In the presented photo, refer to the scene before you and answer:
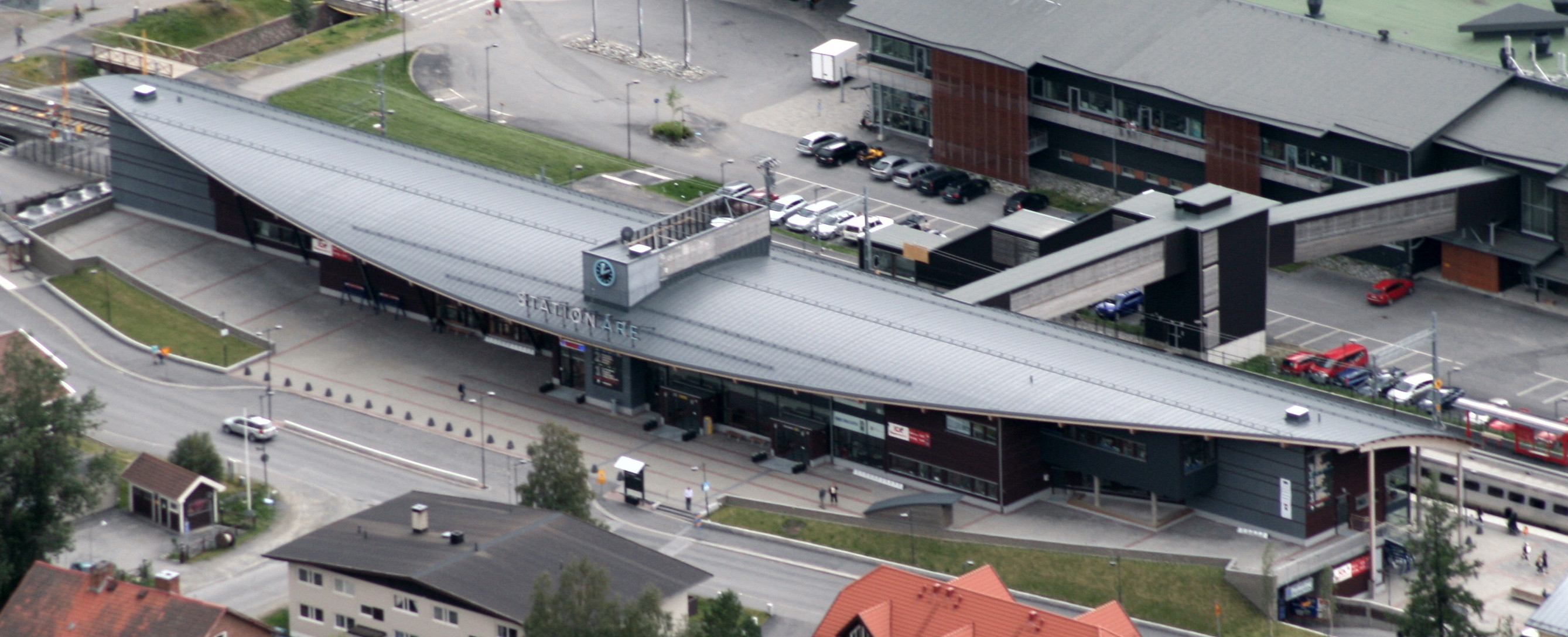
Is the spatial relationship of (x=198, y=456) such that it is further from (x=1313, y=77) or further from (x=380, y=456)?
(x=1313, y=77)

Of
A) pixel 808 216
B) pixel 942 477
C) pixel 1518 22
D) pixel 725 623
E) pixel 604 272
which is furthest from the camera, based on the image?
pixel 1518 22

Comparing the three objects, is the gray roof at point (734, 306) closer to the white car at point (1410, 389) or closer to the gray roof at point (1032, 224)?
the white car at point (1410, 389)

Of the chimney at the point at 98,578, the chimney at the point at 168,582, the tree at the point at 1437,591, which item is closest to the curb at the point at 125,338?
the chimney at the point at 168,582

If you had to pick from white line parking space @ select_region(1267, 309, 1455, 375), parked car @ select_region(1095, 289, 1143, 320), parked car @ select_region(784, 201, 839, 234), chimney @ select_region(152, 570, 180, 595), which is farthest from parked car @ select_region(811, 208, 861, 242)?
chimney @ select_region(152, 570, 180, 595)

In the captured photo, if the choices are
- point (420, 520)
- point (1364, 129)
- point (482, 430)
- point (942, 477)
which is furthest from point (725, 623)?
point (1364, 129)

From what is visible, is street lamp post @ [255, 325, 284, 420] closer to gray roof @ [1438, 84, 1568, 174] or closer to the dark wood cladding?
the dark wood cladding

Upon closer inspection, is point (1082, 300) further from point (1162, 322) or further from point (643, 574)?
point (643, 574)
